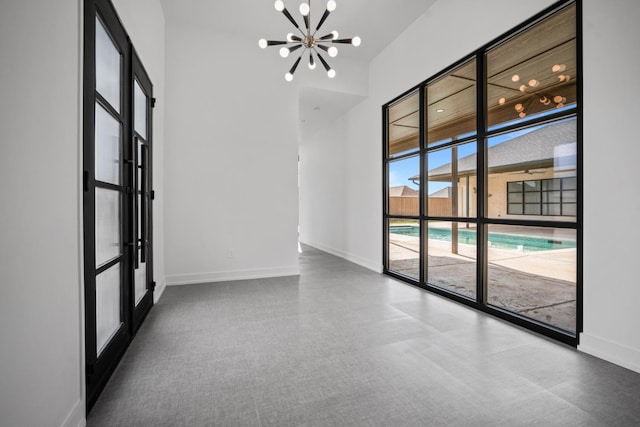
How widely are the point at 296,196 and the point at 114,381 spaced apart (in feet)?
11.4

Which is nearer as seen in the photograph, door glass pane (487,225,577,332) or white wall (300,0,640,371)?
white wall (300,0,640,371)

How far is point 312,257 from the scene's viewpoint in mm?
6688

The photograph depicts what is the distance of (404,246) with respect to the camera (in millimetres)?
4941

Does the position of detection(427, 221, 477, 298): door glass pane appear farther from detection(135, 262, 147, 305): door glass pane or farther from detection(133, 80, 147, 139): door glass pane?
detection(133, 80, 147, 139): door glass pane

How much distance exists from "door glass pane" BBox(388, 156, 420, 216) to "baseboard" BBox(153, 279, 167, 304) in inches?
143

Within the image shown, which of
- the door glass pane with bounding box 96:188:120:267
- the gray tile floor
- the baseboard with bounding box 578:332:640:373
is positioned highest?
the door glass pane with bounding box 96:188:120:267

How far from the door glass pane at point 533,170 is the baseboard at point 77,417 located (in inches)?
141

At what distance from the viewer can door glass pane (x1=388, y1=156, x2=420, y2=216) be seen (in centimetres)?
448

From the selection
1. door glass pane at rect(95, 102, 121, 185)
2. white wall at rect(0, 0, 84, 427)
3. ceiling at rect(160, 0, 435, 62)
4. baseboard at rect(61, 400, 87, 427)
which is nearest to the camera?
white wall at rect(0, 0, 84, 427)

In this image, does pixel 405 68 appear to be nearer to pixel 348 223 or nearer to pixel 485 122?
pixel 485 122

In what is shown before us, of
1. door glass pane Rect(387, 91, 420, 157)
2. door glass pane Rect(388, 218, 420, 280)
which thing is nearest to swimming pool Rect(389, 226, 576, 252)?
door glass pane Rect(388, 218, 420, 280)

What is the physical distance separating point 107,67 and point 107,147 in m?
0.58

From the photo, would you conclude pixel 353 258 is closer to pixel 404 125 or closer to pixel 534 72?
pixel 404 125

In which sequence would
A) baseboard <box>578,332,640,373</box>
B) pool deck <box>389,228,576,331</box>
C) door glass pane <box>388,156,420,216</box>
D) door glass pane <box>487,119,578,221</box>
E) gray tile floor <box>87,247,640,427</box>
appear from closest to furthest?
gray tile floor <box>87,247,640,427</box> < baseboard <box>578,332,640,373</box> < door glass pane <box>487,119,578,221</box> < pool deck <box>389,228,576,331</box> < door glass pane <box>388,156,420,216</box>
